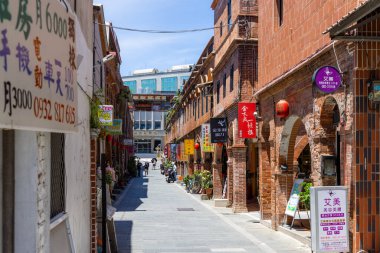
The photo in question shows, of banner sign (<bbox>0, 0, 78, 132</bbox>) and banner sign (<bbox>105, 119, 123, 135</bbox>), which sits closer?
banner sign (<bbox>0, 0, 78, 132</bbox>)

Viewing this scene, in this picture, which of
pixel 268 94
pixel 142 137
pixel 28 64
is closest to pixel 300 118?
pixel 268 94

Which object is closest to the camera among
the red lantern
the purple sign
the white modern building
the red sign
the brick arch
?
the purple sign

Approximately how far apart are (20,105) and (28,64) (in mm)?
325

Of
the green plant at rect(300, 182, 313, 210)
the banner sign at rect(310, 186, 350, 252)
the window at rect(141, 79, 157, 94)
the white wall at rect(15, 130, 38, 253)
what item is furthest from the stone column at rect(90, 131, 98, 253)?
the window at rect(141, 79, 157, 94)

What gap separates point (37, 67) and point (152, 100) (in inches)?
3225

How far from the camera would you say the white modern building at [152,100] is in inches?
3371

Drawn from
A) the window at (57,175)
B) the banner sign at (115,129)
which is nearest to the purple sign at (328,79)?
the window at (57,175)

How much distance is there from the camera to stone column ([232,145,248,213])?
2175cm

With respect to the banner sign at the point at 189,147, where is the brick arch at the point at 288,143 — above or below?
above

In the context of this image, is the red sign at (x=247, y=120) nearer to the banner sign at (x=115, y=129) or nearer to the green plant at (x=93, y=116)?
the banner sign at (x=115, y=129)

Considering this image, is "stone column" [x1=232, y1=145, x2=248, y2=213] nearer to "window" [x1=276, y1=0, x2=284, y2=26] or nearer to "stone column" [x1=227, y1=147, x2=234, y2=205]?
"stone column" [x1=227, y1=147, x2=234, y2=205]

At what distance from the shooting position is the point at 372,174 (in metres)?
9.52

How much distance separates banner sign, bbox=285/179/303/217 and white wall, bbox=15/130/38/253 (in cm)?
1126

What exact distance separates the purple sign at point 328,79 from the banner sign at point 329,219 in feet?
6.86
